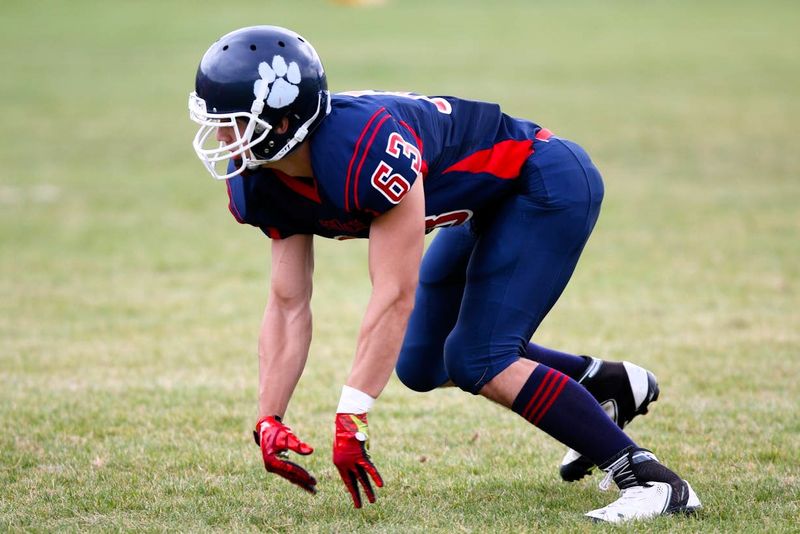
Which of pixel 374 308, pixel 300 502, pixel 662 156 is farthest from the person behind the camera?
pixel 662 156

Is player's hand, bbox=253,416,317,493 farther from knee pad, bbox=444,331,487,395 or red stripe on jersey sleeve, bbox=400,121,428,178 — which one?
red stripe on jersey sleeve, bbox=400,121,428,178

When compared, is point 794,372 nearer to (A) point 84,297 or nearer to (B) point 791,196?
(A) point 84,297

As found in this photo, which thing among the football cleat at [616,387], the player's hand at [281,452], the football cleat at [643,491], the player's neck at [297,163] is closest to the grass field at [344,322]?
the football cleat at [643,491]

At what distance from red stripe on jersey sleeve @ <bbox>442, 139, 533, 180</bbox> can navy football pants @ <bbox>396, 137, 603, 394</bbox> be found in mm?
38

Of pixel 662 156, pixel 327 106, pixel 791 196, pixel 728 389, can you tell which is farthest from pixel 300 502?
pixel 662 156

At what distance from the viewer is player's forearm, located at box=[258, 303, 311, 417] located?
3.90 metres

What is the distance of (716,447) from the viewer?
4793mm

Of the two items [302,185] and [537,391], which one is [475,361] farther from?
[302,185]

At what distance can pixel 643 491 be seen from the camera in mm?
3811

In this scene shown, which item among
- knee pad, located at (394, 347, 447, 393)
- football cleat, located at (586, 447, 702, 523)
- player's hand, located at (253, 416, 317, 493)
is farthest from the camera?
knee pad, located at (394, 347, 447, 393)

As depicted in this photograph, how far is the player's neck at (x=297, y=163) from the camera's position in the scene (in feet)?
12.0

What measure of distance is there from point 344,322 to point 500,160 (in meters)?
4.04

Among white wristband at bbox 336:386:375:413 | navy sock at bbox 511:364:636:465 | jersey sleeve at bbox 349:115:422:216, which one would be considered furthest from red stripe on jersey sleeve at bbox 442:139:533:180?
white wristband at bbox 336:386:375:413

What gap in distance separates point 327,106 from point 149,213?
8.72 metres
